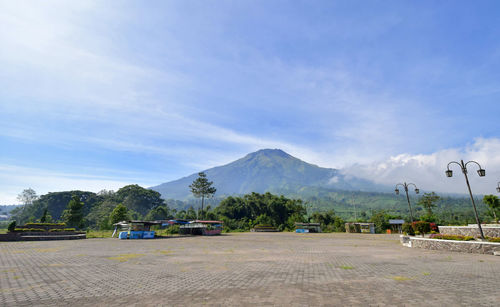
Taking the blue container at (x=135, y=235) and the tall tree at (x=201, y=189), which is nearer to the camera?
the blue container at (x=135, y=235)

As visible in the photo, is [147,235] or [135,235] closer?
[135,235]

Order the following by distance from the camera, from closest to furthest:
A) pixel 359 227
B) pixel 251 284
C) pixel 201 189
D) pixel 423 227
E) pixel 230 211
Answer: pixel 251 284
pixel 423 227
pixel 359 227
pixel 230 211
pixel 201 189

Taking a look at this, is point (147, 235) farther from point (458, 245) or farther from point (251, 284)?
point (458, 245)

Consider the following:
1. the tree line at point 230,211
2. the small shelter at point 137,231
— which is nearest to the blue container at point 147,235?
the small shelter at point 137,231

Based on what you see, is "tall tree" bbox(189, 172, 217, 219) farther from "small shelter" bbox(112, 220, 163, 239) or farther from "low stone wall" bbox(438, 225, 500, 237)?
"low stone wall" bbox(438, 225, 500, 237)

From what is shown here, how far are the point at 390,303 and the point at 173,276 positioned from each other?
7.07 metres

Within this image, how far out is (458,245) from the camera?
1477 cm

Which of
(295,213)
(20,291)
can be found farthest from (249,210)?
(20,291)

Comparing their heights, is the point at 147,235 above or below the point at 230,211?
below

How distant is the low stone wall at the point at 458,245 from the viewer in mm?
13195

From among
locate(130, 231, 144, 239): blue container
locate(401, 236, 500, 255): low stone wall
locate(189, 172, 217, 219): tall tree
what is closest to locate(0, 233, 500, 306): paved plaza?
locate(401, 236, 500, 255): low stone wall

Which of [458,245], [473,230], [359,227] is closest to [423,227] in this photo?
[473,230]

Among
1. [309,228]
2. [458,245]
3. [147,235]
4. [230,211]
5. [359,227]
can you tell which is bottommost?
[147,235]

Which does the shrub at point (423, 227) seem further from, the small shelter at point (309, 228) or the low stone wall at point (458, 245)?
the small shelter at point (309, 228)
